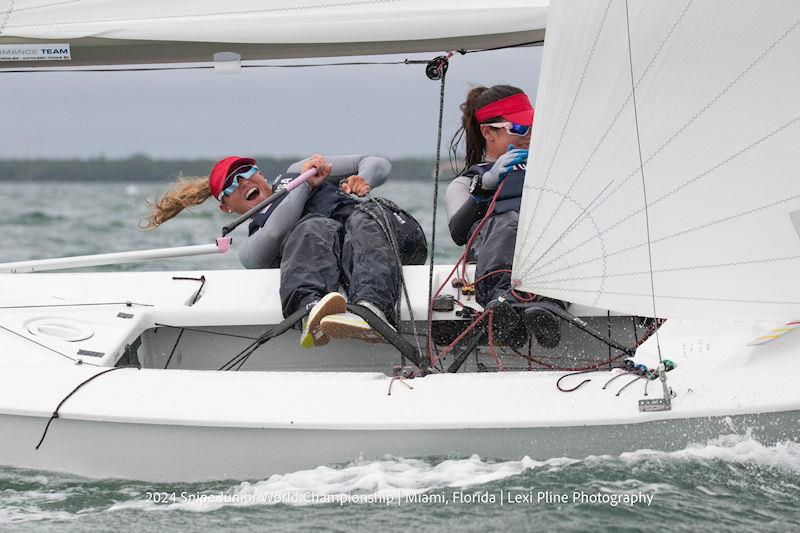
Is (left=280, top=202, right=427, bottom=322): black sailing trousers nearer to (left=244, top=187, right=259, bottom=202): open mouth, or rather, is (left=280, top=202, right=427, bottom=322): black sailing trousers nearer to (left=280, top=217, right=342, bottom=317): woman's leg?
(left=280, top=217, right=342, bottom=317): woman's leg

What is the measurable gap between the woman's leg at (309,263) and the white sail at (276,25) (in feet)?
1.78

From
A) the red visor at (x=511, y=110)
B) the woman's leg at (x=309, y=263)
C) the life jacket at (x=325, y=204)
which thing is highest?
the red visor at (x=511, y=110)

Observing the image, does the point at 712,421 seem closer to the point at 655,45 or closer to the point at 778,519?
the point at 778,519

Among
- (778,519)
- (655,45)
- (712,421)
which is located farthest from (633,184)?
(778,519)

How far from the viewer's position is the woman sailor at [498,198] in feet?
10.1

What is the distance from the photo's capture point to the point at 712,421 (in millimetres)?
2662

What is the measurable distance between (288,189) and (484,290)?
0.69 m

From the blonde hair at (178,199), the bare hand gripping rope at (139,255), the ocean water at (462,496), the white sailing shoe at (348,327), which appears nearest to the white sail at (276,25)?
the bare hand gripping rope at (139,255)

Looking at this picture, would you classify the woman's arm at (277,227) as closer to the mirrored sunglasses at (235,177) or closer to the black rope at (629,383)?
the mirrored sunglasses at (235,177)

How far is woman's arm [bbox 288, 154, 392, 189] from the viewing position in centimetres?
376

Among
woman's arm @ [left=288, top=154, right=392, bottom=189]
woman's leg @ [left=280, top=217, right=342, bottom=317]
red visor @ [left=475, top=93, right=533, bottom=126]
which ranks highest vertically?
red visor @ [left=475, top=93, right=533, bottom=126]

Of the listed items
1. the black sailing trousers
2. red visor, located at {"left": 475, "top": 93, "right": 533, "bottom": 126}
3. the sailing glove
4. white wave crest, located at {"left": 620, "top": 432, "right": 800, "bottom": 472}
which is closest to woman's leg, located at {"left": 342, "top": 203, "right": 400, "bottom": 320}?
the black sailing trousers

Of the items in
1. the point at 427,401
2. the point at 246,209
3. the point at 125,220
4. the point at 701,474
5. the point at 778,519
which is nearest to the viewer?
the point at 778,519

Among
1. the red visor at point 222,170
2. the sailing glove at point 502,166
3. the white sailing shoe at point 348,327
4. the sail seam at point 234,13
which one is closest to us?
the white sailing shoe at point 348,327
